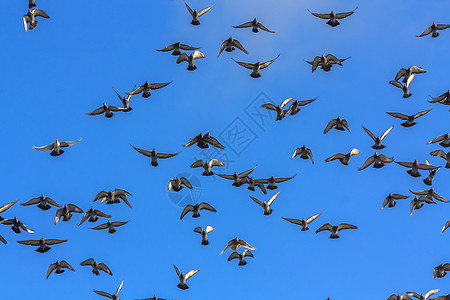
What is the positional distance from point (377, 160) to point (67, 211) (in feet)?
51.8

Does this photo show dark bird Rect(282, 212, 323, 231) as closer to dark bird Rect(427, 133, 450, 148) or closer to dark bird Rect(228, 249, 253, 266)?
dark bird Rect(228, 249, 253, 266)

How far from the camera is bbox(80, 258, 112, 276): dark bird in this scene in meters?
31.7

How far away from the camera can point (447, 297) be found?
30.5 metres

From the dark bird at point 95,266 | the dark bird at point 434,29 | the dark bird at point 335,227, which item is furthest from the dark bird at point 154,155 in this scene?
the dark bird at point 434,29

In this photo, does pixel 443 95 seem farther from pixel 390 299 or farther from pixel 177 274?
pixel 177 274

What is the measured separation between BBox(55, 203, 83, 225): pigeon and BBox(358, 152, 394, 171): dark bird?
14439 mm

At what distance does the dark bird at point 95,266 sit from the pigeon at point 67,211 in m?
2.42

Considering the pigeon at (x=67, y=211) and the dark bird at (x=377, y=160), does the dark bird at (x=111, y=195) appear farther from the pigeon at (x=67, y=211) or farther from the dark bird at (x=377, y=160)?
the dark bird at (x=377, y=160)

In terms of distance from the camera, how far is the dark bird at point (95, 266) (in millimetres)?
31688

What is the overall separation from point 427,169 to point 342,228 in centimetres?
535

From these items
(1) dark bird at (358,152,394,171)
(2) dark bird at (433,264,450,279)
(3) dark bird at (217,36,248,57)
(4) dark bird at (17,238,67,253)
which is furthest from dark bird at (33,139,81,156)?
(2) dark bird at (433,264,450,279)

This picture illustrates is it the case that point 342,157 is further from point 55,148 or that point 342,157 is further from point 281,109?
point 55,148

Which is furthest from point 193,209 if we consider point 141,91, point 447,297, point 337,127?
point 447,297

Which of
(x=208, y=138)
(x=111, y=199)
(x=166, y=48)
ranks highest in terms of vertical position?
(x=166, y=48)
